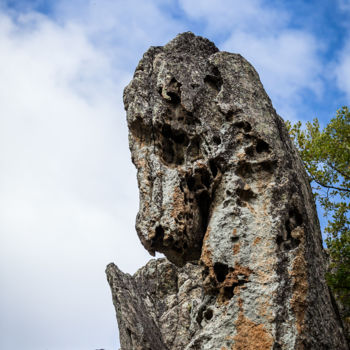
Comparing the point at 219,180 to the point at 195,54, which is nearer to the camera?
the point at 219,180

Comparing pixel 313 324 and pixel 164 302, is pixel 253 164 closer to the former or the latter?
pixel 313 324

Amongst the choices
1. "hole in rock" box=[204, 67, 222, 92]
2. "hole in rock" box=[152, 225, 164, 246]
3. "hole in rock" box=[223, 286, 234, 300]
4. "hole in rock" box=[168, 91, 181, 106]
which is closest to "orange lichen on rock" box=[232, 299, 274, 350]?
"hole in rock" box=[223, 286, 234, 300]

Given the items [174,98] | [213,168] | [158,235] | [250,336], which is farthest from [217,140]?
[250,336]

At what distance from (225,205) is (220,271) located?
1.45 meters

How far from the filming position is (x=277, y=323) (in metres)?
8.95

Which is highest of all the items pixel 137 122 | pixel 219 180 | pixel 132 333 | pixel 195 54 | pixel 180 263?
pixel 195 54

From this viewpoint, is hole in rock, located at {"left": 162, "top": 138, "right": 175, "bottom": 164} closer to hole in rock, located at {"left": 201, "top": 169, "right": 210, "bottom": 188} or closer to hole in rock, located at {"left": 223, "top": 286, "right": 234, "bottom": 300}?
hole in rock, located at {"left": 201, "top": 169, "right": 210, "bottom": 188}

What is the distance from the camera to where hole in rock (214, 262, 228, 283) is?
9955mm

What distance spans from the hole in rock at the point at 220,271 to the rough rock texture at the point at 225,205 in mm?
22

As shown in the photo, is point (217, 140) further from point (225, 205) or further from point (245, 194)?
point (225, 205)

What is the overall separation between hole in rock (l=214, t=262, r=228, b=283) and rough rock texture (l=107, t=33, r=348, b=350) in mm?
22

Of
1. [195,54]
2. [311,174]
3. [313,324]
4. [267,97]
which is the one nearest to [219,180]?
[267,97]

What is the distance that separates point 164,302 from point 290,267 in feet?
41.4

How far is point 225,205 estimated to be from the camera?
1053 cm
